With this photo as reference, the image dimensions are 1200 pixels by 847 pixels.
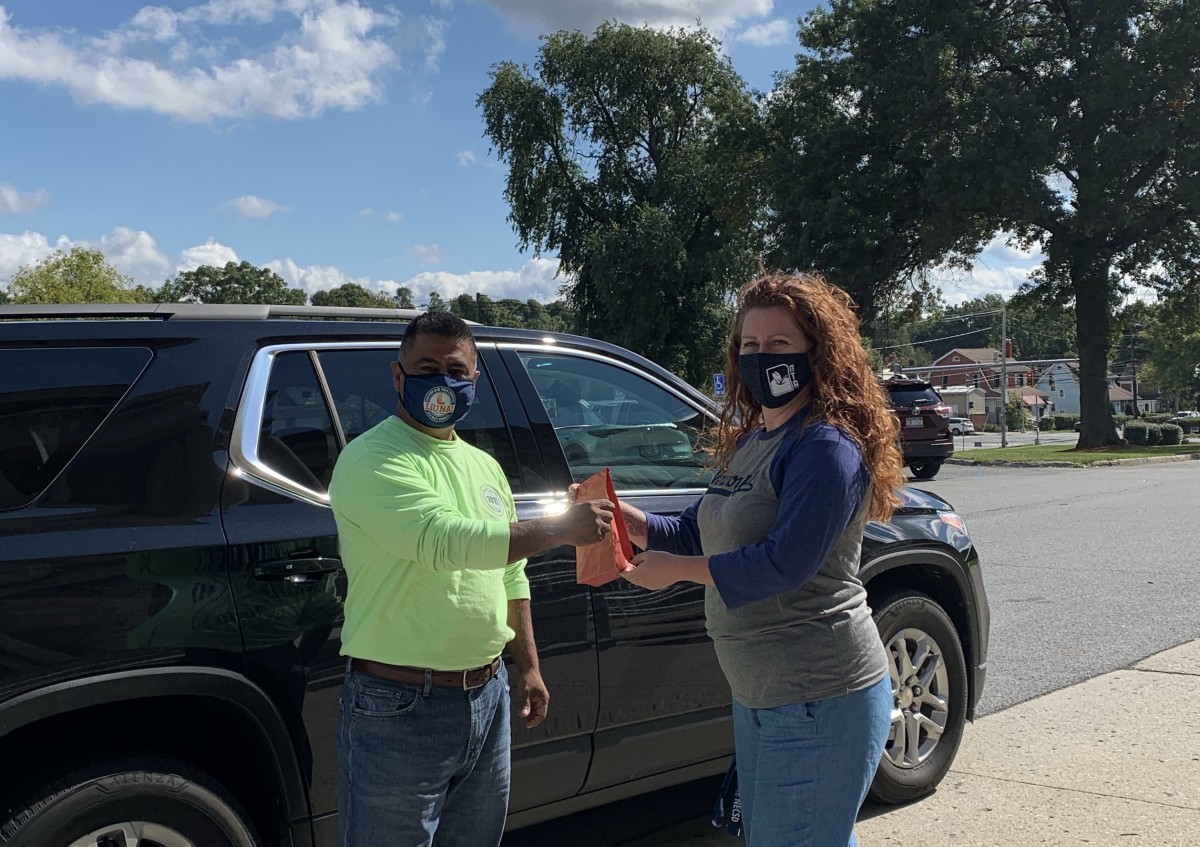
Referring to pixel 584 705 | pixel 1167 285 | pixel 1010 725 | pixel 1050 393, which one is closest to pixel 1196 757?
Result: pixel 1010 725

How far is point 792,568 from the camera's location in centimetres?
210

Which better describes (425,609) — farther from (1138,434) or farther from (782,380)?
(1138,434)

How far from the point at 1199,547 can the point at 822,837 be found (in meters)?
9.68

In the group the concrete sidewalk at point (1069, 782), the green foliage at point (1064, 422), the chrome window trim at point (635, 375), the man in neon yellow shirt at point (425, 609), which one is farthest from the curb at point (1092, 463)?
the green foliage at point (1064, 422)

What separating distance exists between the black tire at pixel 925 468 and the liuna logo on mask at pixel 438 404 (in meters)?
19.2

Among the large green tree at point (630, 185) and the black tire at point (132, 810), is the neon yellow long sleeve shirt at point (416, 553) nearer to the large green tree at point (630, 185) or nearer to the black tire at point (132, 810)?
the black tire at point (132, 810)

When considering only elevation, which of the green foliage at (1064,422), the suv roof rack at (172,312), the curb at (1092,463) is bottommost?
the green foliage at (1064,422)

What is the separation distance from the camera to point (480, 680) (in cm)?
235

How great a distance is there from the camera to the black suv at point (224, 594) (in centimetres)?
232

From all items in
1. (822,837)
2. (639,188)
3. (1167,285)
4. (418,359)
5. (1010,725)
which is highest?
(639,188)

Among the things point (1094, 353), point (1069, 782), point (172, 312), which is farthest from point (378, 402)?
point (1094, 353)

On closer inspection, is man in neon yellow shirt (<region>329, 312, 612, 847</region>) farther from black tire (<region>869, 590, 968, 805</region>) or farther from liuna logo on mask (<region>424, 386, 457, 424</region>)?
black tire (<region>869, 590, 968, 805</region>)

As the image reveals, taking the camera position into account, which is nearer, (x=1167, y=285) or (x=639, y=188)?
(x=1167, y=285)

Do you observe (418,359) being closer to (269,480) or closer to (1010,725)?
(269,480)
